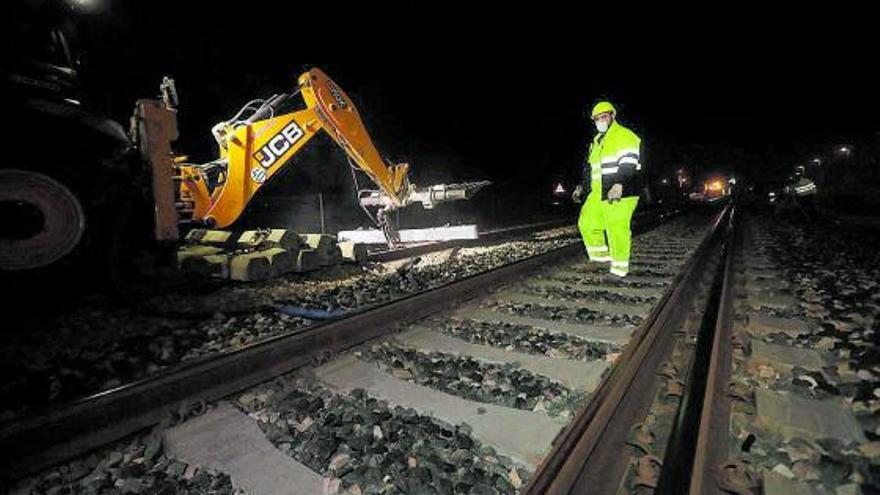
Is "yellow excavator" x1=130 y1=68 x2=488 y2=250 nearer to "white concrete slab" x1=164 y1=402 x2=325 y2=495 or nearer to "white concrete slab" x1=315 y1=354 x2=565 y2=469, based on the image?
"white concrete slab" x1=315 y1=354 x2=565 y2=469

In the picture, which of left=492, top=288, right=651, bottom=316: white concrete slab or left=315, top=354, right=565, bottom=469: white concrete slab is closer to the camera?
left=315, top=354, right=565, bottom=469: white concrete slab

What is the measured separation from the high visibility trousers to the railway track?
130cm

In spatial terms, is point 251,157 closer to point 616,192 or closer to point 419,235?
point 616,192

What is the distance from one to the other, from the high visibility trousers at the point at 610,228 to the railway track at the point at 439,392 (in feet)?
4.25

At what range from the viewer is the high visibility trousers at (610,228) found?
557 centimetres

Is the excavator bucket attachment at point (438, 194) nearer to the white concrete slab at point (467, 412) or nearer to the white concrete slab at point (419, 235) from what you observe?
the white concrete slab at point (419, 235)

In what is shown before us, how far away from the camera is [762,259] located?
775 cm

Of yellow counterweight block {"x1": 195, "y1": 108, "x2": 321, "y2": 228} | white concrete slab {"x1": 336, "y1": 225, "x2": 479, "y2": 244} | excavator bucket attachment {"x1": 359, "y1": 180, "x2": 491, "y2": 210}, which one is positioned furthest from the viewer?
white concrete slab {"x1": 336, "y1": 225, "x2": 479, "y2": 244}

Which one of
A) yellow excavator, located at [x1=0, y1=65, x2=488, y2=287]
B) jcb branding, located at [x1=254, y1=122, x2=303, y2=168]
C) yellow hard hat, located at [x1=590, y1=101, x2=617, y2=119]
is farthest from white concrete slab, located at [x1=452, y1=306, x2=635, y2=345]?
jcb branding, located at [x1=254, y1=122, x2=303, y2=168]

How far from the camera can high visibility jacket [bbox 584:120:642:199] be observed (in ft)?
17.8

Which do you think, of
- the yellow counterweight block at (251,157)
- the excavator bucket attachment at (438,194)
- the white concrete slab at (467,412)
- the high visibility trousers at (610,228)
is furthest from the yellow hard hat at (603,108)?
the white concrete slab at (467,412)

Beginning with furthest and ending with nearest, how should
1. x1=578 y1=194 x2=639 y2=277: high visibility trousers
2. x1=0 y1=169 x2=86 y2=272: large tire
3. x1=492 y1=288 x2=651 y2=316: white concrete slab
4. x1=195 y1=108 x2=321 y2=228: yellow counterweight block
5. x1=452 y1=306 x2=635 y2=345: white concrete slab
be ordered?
x1=195 y1=108 x2=321 y2=228: yellow counterweight block < x1=578 y1=194 x2=639 y2=277: high visibility trousers < x1=492 y1=288 x2=651 y2=316: white concrete slab < x1=0 y1=169 x2=86 y2=272: large tire < x1=452 y1=306 x2=635 y2=345: white concrete slab

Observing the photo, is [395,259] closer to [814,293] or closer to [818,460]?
[814,293]

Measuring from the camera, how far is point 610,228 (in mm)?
5770
